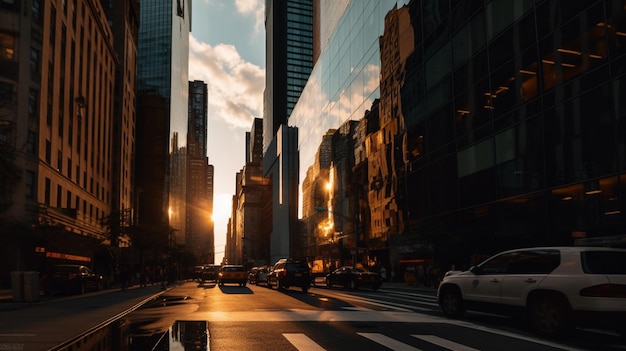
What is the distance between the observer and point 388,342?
377 inches

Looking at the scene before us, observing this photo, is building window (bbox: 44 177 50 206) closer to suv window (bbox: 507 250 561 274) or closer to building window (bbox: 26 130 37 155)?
building window (bbox: 26 130 37 155)

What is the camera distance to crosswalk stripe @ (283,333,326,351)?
348 inches

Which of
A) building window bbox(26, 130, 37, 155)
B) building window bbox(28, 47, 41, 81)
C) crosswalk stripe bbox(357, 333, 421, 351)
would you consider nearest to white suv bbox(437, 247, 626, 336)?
crosswalk stripe bbox(357, 333, 421, 351)

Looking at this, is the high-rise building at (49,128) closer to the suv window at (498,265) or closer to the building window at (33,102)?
the building window at (33,102)

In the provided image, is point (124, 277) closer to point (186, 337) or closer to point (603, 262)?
point (186, 337)

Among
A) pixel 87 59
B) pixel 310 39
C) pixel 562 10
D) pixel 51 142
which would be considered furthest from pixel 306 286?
pixel 310 39

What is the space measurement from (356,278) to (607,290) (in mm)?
21587

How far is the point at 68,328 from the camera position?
11516 mm

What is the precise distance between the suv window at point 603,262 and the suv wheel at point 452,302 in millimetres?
3856

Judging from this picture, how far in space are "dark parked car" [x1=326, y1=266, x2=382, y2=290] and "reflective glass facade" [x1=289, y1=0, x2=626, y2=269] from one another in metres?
6.14

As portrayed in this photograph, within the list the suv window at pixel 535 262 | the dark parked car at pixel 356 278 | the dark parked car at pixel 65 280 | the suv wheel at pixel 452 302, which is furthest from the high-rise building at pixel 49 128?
the suv window at pixel 535 262

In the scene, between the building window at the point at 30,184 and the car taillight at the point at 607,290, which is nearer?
the car taillight at the point at 607,290

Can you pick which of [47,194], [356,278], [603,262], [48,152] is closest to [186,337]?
[603,262]

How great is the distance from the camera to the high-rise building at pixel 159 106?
106812 millimetres
